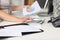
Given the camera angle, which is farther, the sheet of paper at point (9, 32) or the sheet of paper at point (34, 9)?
the sheet of paper at point (34, 9)

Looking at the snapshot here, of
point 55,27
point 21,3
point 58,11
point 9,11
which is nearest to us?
point 55,27

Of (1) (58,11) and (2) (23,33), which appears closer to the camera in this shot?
(2) (23,33)

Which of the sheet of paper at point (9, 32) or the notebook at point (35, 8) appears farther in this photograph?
the notebook at point (35, 8)

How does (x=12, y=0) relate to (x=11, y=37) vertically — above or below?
above

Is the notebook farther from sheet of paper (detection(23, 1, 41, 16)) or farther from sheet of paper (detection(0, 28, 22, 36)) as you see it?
sheet of paper (detection(0, 28, 22, 36))

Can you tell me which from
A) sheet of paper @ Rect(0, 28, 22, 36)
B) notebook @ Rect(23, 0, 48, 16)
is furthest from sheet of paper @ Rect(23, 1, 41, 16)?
sheet of paper @ Rect(0, 28, 22, 36)

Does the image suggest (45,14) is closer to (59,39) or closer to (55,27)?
(55,27)

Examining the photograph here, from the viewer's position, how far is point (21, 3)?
6.58 ft

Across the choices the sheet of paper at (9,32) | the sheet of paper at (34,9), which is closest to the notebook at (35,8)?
the sheet of paper at (34,9)

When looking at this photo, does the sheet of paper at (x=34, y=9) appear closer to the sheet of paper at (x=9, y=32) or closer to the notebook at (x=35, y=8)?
the notebook at (x=35, y=8)

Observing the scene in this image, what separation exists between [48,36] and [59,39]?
0.25 feet

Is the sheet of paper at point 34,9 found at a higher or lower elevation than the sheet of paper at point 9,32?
higher

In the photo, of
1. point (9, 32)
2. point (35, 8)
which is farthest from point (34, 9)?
point (9, 32)

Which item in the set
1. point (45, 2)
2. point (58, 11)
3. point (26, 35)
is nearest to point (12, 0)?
point (45, 2)
